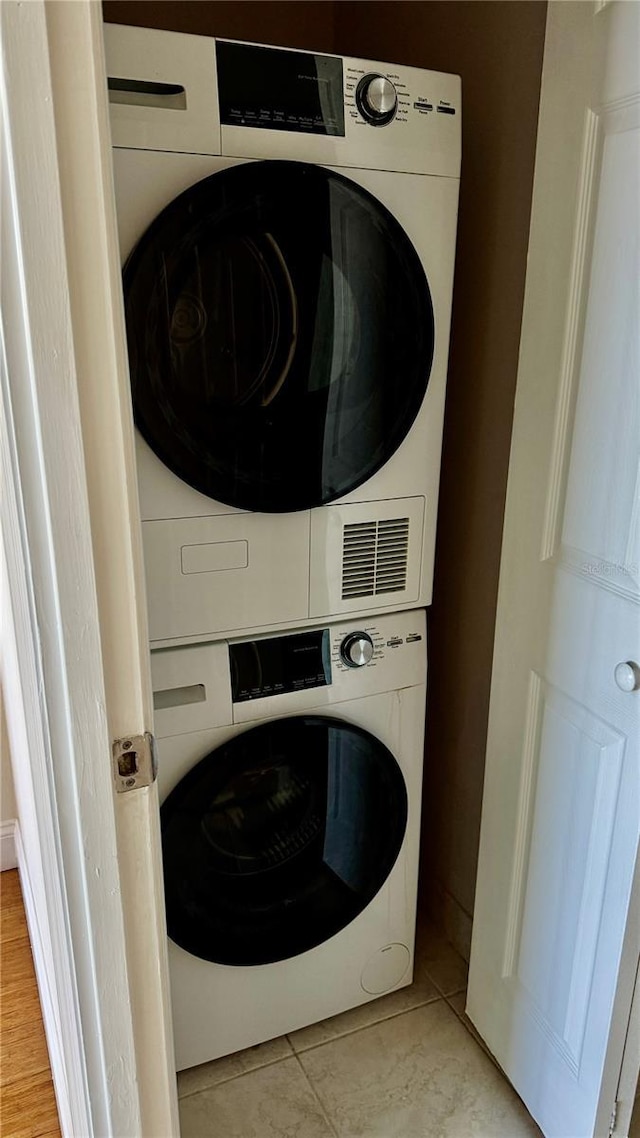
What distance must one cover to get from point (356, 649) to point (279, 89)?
885 millimetres

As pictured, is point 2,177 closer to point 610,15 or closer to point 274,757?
point 610,15

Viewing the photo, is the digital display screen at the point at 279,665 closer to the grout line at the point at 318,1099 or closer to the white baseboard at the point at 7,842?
the grout line at the point at 318,1099

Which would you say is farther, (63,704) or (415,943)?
(415,943)

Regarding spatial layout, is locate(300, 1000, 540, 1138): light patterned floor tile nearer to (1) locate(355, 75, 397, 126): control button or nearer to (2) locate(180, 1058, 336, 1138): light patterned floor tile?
(2) locate(180, 1058, 336, 1138): light patterned floor tile

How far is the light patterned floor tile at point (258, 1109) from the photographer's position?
1490 mm

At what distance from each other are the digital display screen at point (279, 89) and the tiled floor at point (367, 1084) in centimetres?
165

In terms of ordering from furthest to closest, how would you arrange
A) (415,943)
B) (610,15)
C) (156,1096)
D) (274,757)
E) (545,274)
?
(415,943)
(274,757)
(545,274)
(610,15)
(156,1096)

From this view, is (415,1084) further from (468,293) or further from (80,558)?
(468,293)

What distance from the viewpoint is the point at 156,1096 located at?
92 cm

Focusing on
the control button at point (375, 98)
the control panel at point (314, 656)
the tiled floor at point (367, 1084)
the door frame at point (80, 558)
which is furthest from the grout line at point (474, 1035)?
the control button at point (375, 98)

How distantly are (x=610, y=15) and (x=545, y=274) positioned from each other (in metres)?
0.33

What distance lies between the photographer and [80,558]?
2.37 feet

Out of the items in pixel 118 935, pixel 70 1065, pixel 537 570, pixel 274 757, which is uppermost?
pixel 537 570

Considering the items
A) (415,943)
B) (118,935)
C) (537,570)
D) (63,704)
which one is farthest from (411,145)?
(415,943)
